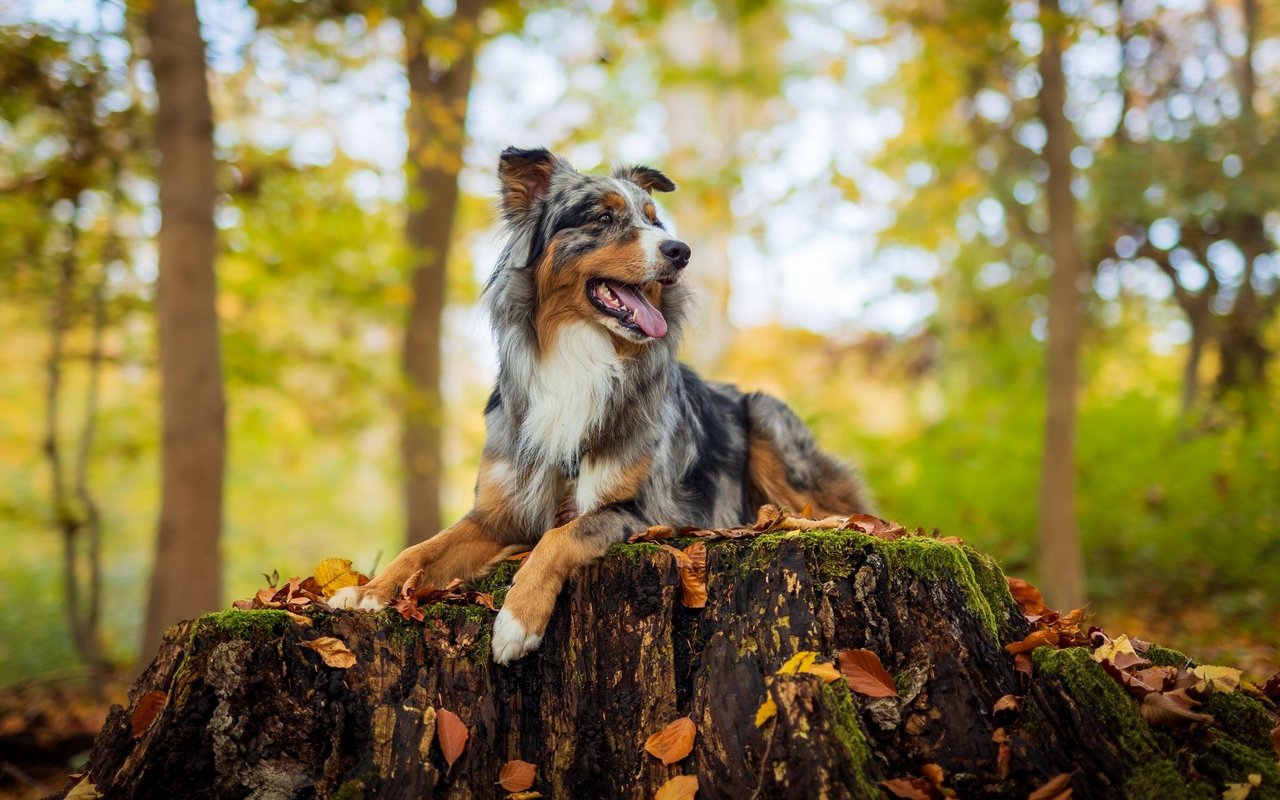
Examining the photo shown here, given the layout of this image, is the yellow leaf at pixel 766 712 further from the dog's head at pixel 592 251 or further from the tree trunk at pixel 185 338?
the tree trunk at pixel 185 338

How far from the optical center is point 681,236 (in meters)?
6.92

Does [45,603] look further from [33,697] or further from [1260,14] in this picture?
[1260,14]

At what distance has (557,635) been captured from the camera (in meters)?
3.38

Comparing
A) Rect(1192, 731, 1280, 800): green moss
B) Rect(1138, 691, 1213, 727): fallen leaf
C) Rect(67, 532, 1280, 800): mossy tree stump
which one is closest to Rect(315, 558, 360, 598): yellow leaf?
Rect(67, 532, 1280, 800): mossy tree stump

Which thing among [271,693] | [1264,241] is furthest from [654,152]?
[271,693]

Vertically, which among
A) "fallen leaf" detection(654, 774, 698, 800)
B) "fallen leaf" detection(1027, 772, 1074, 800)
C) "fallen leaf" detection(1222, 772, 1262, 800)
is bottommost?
"fallen leaf" detection(654, 774, 698, 800)

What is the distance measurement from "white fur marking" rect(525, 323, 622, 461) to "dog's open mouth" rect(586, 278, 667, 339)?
4.9 inches

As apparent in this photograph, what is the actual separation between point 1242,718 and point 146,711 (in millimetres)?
3699

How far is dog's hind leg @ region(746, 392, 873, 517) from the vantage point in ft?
17.2

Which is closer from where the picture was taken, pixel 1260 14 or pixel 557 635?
pixel 557 635

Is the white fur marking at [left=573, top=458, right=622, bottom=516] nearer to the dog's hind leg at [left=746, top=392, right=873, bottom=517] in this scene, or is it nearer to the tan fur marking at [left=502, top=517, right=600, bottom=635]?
the tan fur marking at [left=502, top=517, right=600, bottom=635]

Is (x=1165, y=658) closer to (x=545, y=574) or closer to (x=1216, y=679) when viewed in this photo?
(x=1216, y=679)

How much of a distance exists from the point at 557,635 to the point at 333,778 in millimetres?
894

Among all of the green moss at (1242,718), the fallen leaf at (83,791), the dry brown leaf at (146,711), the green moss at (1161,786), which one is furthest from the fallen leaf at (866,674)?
the fallen leaf at (83,791)
